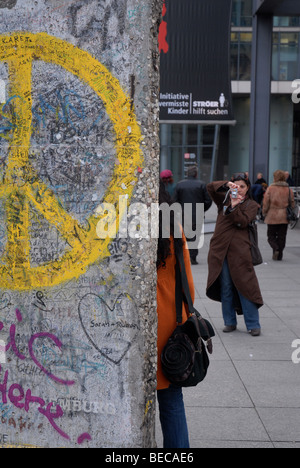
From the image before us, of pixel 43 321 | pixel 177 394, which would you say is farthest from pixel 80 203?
pixel 177 394

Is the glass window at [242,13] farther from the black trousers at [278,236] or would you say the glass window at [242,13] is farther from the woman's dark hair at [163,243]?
the woman's dark hair at [163,243]

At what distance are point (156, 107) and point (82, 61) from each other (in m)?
0.37

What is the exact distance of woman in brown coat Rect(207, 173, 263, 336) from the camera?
21.9 feet

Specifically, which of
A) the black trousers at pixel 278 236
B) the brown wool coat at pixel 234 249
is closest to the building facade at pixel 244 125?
the black trousers at pixel 278 236

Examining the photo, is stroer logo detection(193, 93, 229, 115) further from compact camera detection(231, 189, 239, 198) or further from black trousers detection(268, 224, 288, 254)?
compact camera detection(231, 189, 239, 198)

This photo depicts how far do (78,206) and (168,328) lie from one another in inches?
35.8

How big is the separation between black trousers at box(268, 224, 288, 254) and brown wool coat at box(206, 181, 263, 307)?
6.31 m

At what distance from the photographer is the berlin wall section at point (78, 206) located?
8.49ft

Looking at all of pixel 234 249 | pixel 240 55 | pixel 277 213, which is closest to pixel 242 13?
pixel 240 55

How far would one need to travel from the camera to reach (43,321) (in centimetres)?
266

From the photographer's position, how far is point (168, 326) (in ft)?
10.4

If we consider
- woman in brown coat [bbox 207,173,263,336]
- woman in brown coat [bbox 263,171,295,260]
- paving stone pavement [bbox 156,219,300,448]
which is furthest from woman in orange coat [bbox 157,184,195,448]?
woman in brown coat [bbox 263,171,295,260]
